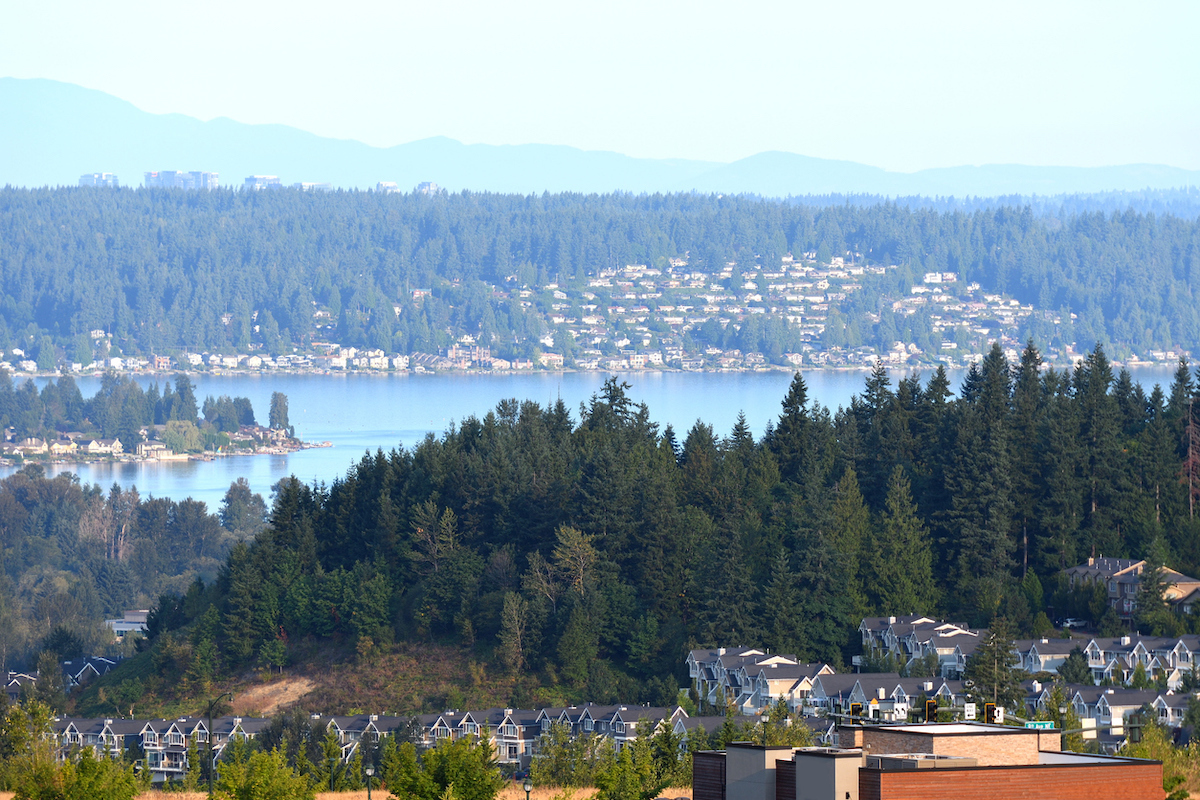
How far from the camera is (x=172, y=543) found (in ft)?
352

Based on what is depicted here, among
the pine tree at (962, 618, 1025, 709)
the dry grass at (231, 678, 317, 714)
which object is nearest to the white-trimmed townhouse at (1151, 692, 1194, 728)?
the pine tree at (962, 618, 1025, 709)

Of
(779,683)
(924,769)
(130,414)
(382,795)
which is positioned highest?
(924,769)

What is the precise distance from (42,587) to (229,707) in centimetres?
5031

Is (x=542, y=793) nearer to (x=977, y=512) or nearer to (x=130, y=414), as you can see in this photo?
(x=977, y=512)

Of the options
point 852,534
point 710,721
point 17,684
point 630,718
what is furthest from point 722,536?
point 17,684

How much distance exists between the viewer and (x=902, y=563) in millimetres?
56125

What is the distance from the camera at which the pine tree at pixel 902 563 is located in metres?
55.5

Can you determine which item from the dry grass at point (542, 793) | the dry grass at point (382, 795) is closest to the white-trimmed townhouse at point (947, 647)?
the dry grass at point (542, 793)

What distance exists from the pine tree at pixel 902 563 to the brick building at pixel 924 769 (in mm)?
35442

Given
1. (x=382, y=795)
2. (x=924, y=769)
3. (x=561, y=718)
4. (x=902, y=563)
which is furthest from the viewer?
(x=902, y=563)

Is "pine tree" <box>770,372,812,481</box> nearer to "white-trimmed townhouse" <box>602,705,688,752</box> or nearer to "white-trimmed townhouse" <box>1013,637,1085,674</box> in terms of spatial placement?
"white-trimmed townhouse" <box>1013,637,1085,674</box>

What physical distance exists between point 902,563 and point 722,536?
592 centimetres

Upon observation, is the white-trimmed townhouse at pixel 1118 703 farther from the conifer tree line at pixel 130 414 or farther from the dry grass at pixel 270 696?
the conifer tree line at pixel 130 414

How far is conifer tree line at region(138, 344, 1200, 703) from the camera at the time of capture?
54625 mm
